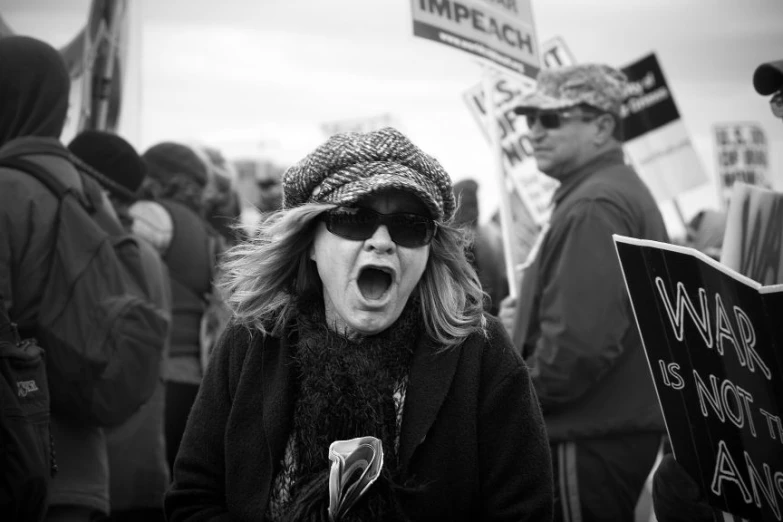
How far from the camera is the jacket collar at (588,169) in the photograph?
3961 mm

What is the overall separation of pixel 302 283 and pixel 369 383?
0.38m

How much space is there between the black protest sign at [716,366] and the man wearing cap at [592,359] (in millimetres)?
1337

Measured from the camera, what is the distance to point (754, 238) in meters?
2.40

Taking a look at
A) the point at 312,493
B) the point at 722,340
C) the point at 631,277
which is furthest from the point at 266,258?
the point at 722,340

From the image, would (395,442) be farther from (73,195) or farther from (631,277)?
(73,195)

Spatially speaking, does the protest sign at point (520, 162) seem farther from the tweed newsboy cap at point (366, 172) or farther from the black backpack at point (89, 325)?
the tweed newsboy cap at point (366, 172)

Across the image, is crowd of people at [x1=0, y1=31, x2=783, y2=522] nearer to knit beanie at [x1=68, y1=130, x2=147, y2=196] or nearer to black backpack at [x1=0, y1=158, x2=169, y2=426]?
black backpack at [x1=0, y1=158, x2=169, y2=426]

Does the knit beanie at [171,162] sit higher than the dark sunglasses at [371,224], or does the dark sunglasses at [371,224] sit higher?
the knit beanie at [171,162]

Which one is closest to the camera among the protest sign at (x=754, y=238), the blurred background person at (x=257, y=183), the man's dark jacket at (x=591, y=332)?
the protest sign at (x=754, y=238)

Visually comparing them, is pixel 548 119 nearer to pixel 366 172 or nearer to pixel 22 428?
pixel 366 172

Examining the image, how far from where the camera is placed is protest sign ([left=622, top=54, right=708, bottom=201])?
7.05 meters

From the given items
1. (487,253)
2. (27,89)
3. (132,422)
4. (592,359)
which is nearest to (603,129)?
(592,359)

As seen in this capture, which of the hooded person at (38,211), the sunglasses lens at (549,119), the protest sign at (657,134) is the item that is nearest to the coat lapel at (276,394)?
the hooded person at (38,211)

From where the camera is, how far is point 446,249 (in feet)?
8.32
